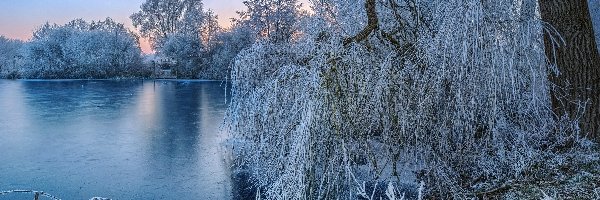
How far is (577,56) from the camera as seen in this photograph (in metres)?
5.39

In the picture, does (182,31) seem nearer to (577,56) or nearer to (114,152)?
(114,152)

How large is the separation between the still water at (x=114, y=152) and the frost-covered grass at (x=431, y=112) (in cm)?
192

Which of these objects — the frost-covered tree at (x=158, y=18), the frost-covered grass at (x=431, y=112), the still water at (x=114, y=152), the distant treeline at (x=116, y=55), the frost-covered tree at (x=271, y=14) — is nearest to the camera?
the frost-covered grass at (x=431, y=112)

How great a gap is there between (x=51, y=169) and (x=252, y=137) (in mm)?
3565

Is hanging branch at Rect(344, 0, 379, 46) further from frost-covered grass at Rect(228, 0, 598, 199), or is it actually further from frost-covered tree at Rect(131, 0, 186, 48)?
frost-covered tree at Rect(131, 0, 186, 48)

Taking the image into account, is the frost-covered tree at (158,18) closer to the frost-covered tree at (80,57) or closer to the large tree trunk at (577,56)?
the frost-covered tree at (80,57)

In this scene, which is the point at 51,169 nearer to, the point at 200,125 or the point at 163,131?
the point at 163,131

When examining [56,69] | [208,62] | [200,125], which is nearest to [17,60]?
[56,69]

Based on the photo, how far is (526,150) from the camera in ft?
16.9

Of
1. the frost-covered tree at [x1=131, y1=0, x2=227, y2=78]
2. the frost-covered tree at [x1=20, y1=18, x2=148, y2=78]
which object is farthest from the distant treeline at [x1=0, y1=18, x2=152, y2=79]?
the frost-covered tree at [x1=131, y1=0, x2=227, y2=78]

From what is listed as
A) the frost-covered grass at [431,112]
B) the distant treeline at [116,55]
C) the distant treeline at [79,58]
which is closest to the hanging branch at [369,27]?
the frost-covered grass at [431,112]

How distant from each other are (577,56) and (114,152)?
7.23 metres

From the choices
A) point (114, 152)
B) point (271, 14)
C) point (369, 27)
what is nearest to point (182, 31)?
point (271, 14)

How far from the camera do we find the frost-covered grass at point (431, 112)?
4.32 m
